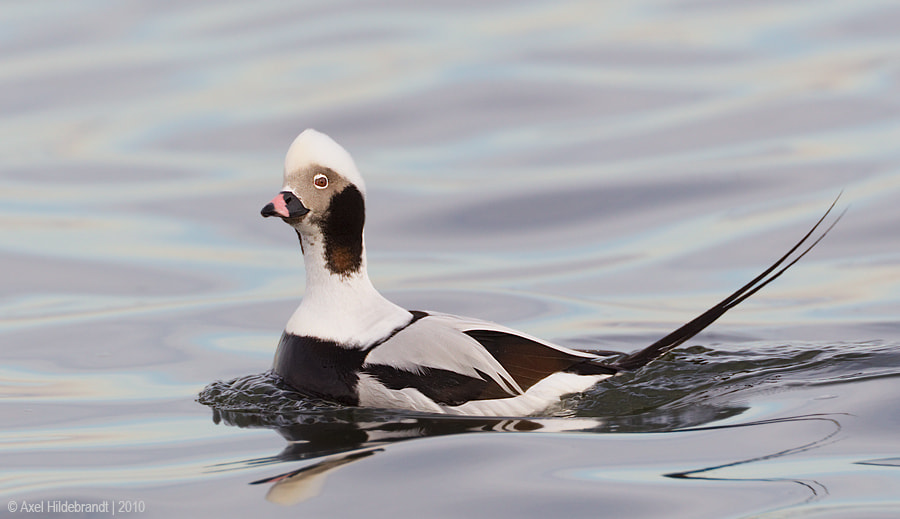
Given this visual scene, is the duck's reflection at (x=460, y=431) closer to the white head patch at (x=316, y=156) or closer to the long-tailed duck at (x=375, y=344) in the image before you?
the long-tailed duck at (x=375, y=344)

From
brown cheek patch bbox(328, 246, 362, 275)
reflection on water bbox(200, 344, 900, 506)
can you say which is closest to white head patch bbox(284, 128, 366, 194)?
brown cheek patch bbox(328, 246, 362, 275)

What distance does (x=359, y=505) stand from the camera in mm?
5488

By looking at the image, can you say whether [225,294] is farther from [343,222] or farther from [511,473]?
[511,473]

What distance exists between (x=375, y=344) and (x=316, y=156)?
0.93 m

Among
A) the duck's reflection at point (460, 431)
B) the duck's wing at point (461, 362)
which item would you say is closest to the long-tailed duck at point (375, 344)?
the duck's wing at point (461, 362)

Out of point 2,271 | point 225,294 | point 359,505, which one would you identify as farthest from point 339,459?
point 2,271

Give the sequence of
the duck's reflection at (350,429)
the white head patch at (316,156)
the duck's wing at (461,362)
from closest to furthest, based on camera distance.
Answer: the duck's reflection at (350,429) < the duck's wing at (461,362) < the white head patch at (316,156)

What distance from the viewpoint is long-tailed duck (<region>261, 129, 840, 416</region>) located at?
6.71m

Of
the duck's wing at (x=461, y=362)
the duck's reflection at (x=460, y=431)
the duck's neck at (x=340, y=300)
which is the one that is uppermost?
the duck's neck at (x=340, y=300)

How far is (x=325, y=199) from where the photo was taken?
6.95m

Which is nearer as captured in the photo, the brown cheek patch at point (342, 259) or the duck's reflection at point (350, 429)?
the duck's reflection at point (350, 429)

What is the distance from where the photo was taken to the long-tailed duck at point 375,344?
671cm

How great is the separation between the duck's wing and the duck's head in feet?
1.64

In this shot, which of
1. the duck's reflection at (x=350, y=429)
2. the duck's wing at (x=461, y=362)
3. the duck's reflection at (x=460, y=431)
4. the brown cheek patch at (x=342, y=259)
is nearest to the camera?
the duck's reflection at (x=460, y=431)
